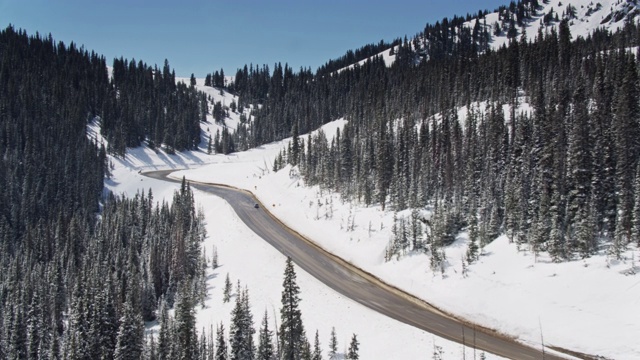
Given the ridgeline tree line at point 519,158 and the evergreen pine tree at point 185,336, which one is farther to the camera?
the ridgeline tree line at point 519,158

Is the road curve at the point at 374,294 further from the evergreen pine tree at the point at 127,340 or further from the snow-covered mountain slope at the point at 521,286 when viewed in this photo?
the evergreen pine tree at the point at 127,340

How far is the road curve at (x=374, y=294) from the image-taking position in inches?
1394

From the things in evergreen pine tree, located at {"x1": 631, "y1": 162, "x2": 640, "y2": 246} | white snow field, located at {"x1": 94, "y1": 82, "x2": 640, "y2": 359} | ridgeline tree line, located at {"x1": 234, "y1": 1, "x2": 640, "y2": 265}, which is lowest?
white snow field, located at {"x1": 94, "y1": 82, "x2": 640, "y2": 359}

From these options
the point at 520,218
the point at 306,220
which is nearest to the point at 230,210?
the point at 306,220

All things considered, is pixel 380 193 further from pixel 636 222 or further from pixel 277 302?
pixel 636 222

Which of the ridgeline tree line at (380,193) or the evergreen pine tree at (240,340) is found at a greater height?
the ridgeline tree line at (380,193)

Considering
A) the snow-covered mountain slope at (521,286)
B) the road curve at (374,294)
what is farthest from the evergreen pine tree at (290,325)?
the snow-covered mountain slope at (521,286)

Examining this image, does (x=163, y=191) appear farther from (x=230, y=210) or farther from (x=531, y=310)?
(x=531, y=310)

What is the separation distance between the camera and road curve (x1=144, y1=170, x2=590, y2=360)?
35.4 metres

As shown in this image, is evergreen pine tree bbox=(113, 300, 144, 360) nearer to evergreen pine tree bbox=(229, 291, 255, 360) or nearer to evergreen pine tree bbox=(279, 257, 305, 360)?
evergreen pine tree bbox=(229, 291, 255, 360)

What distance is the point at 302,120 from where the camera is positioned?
18000 cm

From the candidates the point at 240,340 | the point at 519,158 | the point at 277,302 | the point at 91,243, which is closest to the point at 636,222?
the point at 519,158

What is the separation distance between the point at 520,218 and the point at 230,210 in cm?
5492

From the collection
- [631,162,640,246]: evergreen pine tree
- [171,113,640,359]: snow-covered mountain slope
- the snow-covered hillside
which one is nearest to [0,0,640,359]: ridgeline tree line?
[631,162,640,246]: evergreen pine tree
